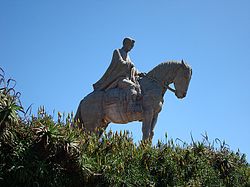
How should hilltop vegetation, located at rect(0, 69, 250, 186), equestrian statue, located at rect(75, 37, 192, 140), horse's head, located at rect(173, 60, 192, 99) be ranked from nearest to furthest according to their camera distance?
hilltop vegetation, located at rect(0, 69, 250, 186) < equestrian statue, located at rect(75, 37, 192, 140) < horse's head, located at rect(173, 60, 192, 99)

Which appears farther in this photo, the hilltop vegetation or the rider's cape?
the rider's cape

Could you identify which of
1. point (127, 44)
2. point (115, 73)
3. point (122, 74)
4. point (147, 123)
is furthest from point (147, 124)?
point (127, 44)

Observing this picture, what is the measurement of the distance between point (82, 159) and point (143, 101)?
17.7 ft

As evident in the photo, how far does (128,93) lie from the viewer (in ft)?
44.5

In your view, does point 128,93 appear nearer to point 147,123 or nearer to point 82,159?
point 147,123

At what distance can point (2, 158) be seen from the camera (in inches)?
313

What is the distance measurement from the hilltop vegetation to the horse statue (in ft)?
9.66

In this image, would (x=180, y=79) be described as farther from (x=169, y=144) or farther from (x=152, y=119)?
(x=169, y=144)

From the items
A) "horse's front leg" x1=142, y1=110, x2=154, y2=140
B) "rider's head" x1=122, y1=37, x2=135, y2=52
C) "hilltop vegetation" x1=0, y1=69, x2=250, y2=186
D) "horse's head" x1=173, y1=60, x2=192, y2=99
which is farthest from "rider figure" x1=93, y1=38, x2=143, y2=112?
"hilltop vegetation" x1=0, y1=69, x2=250, y2=186

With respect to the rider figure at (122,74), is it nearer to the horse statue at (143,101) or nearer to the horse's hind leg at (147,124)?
the horse statue at (143,101)

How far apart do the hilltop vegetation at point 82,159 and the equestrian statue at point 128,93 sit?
9.68 ft

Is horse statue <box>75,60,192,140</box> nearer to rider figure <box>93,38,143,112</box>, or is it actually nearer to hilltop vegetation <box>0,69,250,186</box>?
rider figure <box>93,38,143,112</box>

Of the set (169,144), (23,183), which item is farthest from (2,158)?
(169,144)

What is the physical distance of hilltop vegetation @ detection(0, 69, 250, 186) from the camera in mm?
7961
